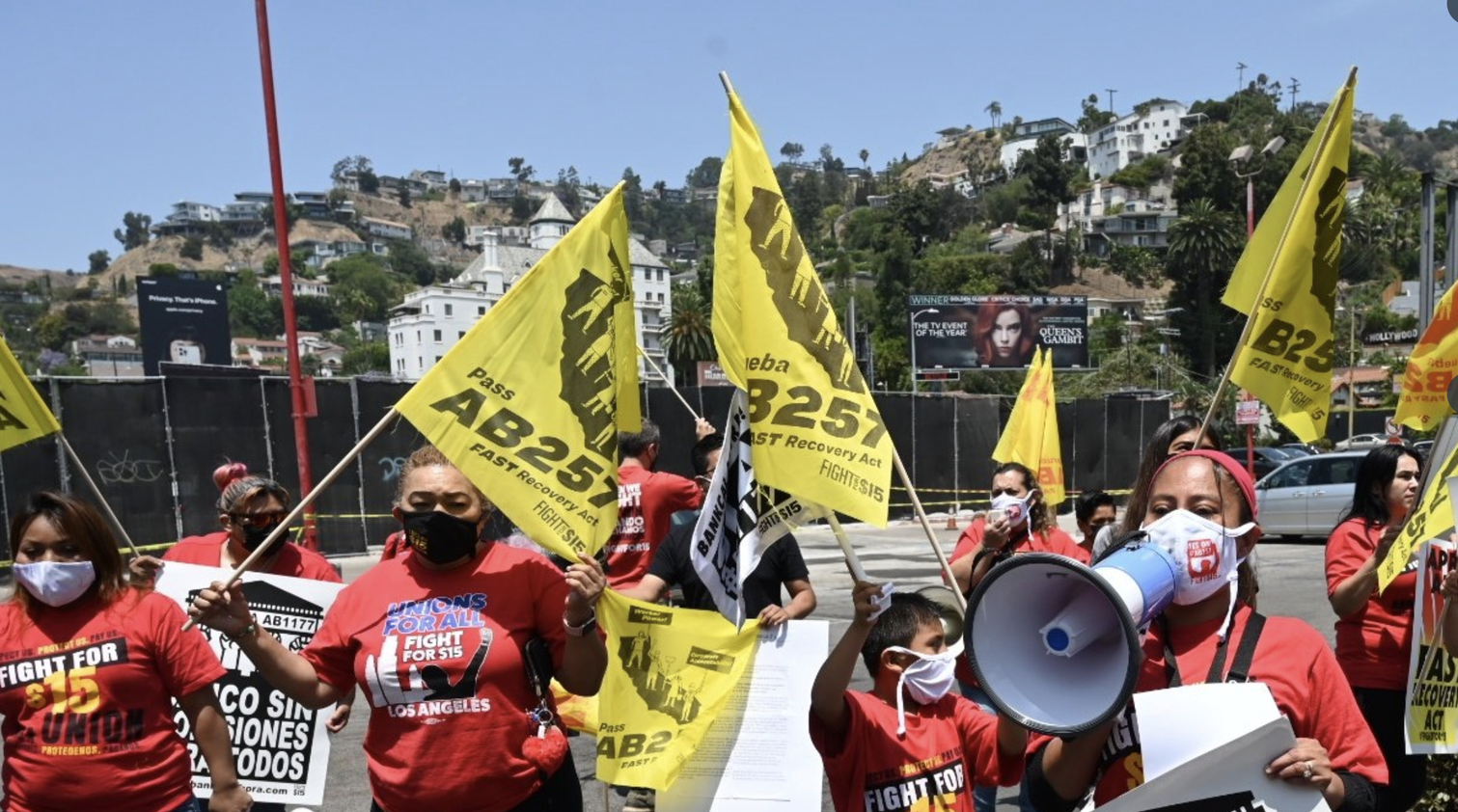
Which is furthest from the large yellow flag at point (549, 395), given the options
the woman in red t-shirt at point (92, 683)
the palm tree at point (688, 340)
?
the palm tree at point (688, 340)

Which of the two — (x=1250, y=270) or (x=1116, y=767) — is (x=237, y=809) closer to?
(x=1116, y=767)

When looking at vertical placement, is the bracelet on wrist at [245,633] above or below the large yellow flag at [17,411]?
below

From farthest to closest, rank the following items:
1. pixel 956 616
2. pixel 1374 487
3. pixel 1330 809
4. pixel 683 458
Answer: pixel 683 458 → pixel 1374 487 → pixel 956 616 → pixel 1330 809

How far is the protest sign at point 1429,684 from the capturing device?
376 cm

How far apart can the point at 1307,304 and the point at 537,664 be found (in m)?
3.21

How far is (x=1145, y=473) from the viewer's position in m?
3.06

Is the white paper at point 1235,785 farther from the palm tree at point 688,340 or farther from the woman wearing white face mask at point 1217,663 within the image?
the palm tree at point 688,340

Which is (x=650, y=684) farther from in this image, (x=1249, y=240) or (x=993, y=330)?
(x=993, y=330)

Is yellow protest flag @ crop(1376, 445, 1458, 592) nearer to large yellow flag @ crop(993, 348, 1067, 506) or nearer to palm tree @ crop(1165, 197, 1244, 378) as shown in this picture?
large yellow flag @ crop(993, 348, 1067, 506)

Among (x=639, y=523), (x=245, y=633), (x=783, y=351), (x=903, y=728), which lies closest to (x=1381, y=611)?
(x=903, y=728)

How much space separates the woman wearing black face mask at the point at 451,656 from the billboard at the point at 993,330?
43.6 m

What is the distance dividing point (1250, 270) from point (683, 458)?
17041 millimetres

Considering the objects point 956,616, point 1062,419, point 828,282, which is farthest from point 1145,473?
point 828,282

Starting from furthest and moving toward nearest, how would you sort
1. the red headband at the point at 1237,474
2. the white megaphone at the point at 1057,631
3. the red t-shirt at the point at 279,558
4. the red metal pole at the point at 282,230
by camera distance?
the red metal pole at the point at 282,230 < the red t-shirt at the point at 279,558 < the red headband at the point at 1237,474 < the white megaphone at the point at 1057,631
